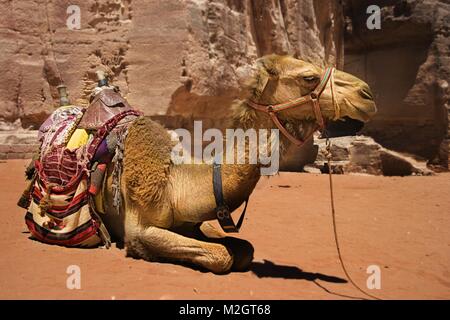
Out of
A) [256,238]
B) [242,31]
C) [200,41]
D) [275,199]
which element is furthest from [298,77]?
[242,31]

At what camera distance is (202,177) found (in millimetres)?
3594

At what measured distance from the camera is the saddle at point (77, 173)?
4.04 meters

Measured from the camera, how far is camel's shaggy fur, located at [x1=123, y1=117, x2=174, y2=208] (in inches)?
146

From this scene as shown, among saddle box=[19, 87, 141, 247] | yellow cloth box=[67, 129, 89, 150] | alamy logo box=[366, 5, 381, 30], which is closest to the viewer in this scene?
saddle box=[19, 87, 141, 247]

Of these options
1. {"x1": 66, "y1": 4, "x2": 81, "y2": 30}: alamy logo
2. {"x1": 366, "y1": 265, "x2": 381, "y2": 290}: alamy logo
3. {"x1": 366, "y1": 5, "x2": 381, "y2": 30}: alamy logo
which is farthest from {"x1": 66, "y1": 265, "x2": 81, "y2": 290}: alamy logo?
{"x1": 366, "y1": 5, "x2": 381, "y2": 30}: alamy logo

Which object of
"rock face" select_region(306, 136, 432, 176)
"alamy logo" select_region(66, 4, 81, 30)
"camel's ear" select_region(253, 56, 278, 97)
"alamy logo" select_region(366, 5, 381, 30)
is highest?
"alamy logo" select_region(366, 5, 381, 30)

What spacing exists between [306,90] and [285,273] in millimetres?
1467

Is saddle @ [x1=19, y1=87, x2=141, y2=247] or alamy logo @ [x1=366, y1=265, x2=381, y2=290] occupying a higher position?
saddle @ [x1=19, y1=87, x2=141, y2=247]

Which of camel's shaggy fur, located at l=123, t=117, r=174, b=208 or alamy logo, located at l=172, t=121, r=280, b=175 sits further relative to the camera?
camel's shaggy fur, located at l=123, t=117, r=174, b=208

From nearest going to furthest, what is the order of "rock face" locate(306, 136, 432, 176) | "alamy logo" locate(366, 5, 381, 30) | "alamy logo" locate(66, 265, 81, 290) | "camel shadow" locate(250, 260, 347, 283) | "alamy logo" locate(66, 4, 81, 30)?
"alamy logo" locate(66, 265, 81, 290) < "camel shadow" locate(250, 260, 347, 283) < "alamy logo" locate(66, 4, 81, 30) < "rock face" locate(306, 136, 432, 176) < "alamy logo" locate(366, 5, 381, 30)

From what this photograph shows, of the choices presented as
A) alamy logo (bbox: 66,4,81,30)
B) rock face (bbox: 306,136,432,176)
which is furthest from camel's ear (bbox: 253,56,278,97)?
rock face (bbox: 306,136,432,176)

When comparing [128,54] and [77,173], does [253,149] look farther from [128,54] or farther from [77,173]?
[128,54]

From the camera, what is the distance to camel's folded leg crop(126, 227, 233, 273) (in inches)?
136

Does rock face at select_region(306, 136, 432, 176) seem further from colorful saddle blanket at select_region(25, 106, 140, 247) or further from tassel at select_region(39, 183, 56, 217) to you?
tassel at select_region(39, 183, 56, 217)
